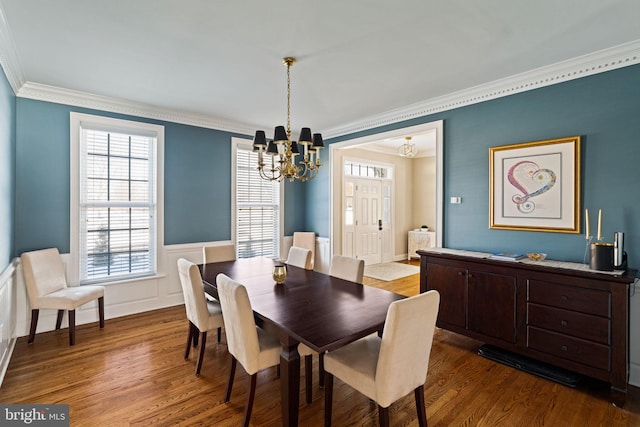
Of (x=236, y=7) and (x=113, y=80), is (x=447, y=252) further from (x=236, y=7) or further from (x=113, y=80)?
(x=113, y=80)

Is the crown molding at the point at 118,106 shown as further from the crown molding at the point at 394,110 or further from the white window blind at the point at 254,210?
the white window blind at the point at 254,210

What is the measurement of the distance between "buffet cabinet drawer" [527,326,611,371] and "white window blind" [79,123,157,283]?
4.47m

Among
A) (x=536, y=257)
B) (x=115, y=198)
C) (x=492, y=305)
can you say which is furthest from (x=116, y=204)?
(x=536, y=257)

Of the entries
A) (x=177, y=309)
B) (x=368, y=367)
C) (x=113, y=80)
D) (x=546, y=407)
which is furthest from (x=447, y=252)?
(x=113, y=80)

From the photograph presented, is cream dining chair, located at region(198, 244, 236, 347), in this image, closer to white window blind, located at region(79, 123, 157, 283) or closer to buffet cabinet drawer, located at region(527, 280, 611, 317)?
white window blind, located at region(79, 123, 157, 283)

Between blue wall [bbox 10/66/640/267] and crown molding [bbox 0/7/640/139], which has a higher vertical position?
crown molding [bbox 0/7/640/139]

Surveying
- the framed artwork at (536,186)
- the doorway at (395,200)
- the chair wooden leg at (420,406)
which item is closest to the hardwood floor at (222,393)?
the chair wooden leg at (420,406)

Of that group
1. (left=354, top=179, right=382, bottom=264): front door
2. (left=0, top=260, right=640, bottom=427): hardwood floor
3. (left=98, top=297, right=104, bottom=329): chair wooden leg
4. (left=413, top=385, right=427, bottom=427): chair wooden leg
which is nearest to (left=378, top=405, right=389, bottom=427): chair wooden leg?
(left=413, top=385, right=427, bottom=427): chair wooden leg

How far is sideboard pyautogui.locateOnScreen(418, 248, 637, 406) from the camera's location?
229 cm

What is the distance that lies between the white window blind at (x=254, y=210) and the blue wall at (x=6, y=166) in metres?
2.56

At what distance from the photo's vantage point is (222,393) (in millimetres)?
2363

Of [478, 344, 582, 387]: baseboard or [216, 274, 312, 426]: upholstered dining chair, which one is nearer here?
[216, 274, 312, 426]: upholstered dining chair

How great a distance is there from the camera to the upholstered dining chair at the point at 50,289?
10.2ft

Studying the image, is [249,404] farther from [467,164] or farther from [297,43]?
[467,164]
